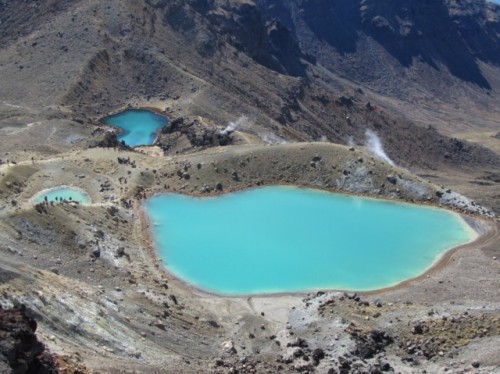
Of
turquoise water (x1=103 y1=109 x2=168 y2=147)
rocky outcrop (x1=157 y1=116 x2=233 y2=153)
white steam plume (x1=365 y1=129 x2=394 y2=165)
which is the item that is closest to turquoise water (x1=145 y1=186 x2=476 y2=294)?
rocky outcrop (x1=157 y1=116 x2=233 y2=153)

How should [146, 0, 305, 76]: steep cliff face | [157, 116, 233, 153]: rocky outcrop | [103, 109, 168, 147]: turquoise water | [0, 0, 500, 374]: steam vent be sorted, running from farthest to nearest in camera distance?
1. [146, 0, 305, 76]: steep cliff face
2. [103, 109, 168, 147]: turquoise water
3. [157, 116, 233, 153]: rocky outcrop
4. [0, 0, 500, 374]: steam vent

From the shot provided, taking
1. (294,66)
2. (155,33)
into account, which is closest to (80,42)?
(155,33)

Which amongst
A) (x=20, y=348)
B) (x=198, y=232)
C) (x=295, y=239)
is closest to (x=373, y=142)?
(x=295, y=239)

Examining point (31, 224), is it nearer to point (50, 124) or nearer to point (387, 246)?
point (387, 246)

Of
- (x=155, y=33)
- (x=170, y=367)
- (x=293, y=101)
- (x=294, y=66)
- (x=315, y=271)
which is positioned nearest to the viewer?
(x=170, y=367)

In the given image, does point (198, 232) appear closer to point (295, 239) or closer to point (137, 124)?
point (295, 239)

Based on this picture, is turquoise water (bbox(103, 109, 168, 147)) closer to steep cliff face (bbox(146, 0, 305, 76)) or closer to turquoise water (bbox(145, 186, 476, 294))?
steep cliff face (bbox(146, 0, 305, 76))
